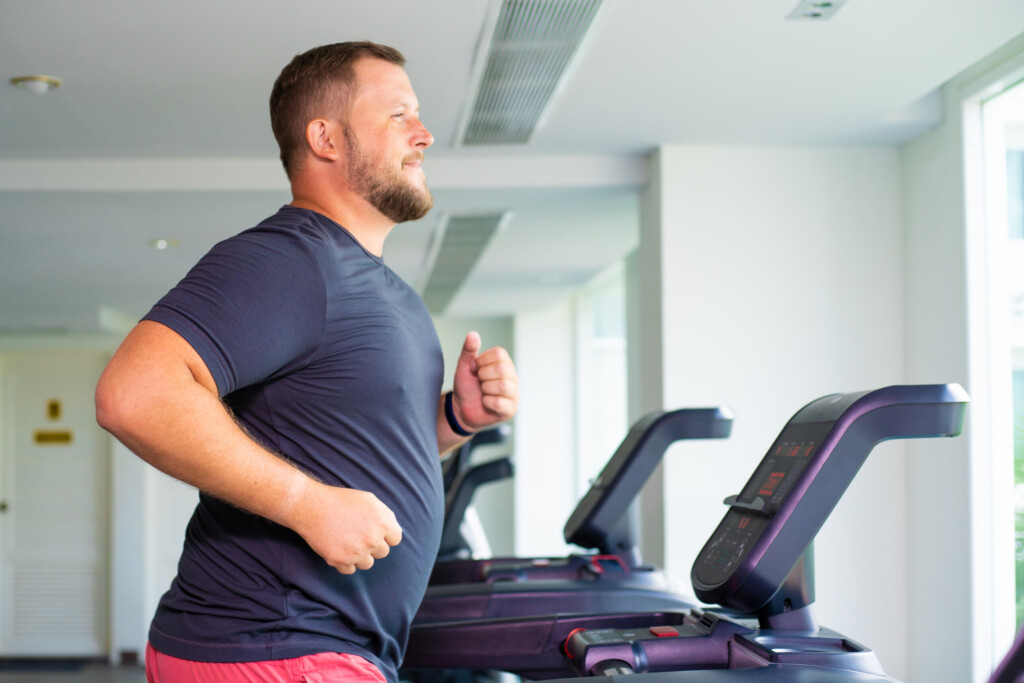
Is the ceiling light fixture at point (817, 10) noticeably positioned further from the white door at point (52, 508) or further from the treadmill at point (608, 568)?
the white door at point (52, 508)

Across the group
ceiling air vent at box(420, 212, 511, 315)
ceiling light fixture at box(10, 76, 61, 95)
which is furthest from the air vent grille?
ceiling light fixture at box(10, 76, 61, 95)

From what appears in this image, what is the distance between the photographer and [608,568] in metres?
2.67

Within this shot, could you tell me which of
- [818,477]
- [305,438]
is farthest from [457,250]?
[305,438]

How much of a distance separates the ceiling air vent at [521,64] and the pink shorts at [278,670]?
169cm

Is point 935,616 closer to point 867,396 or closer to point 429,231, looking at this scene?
point 867,396

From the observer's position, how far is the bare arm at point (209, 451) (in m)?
0.96

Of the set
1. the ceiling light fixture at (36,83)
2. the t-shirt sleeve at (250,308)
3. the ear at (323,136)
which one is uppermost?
the ceiling light fixture at (36,83)

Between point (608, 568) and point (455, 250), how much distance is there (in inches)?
117

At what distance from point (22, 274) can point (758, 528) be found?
5.28 meters

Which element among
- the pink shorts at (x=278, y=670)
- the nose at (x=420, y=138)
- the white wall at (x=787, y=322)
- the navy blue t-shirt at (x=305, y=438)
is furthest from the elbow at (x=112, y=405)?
the white wall at (x=787, y=322)

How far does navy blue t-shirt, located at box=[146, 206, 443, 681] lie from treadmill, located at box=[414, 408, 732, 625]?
1.19m

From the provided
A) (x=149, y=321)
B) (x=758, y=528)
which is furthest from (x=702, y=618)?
(x=149, y=321)

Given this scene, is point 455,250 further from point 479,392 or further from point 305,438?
point 305,438

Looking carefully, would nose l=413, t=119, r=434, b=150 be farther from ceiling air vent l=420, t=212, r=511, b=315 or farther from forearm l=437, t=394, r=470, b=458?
ceiling air vent l=420, t=212, r=511, b=315
